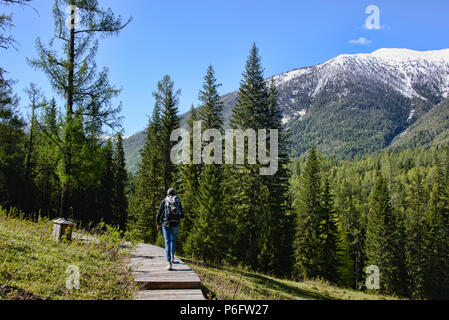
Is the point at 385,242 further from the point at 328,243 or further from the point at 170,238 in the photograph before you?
the point at 170,238

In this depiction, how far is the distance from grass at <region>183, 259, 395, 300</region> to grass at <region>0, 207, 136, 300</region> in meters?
2.51

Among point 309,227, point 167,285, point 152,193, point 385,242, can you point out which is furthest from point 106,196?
point 385,242

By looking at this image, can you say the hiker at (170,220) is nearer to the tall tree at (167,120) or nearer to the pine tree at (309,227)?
the tall tree at (167,120)

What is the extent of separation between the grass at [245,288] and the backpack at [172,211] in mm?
2038

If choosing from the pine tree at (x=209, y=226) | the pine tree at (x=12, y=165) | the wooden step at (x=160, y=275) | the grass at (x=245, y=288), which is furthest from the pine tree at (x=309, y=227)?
the pine tree at (x=12, y=165)

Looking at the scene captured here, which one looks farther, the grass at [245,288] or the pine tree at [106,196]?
the pine tree at [106,196]

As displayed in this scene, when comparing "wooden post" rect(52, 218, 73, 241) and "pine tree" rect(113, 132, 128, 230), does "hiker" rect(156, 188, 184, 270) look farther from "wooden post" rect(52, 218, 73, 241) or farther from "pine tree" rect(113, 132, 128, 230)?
"pine tree" rect(113, 132, 128, 230)

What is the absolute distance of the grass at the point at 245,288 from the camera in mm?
7762

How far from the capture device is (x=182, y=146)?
25531 millimetres

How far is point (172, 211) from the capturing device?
783 cm

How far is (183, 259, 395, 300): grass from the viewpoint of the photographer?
7.76 meters

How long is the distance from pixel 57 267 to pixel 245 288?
314 inches

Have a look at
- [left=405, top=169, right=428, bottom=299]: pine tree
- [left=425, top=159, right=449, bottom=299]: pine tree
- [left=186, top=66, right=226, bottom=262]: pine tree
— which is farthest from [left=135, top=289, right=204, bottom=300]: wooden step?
[left=425, top=159, right=449, bottom=299]: pine tree
